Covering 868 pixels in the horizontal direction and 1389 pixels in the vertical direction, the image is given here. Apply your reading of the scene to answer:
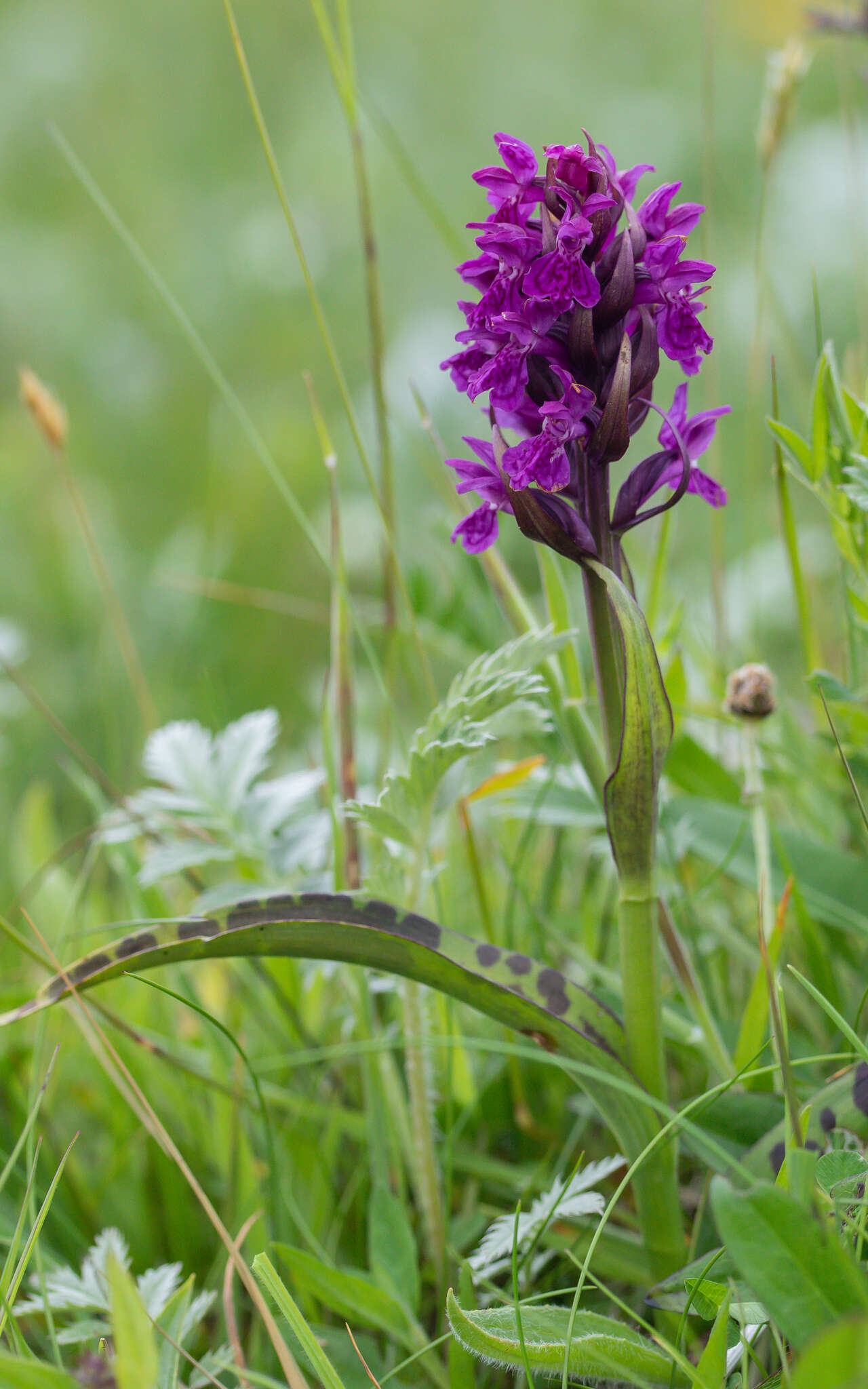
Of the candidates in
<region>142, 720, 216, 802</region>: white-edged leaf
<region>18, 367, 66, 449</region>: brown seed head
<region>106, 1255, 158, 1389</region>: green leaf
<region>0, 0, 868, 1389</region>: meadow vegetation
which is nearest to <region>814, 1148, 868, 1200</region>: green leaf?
<region>0, 0, 868, 1389</region>: meadow vegetation

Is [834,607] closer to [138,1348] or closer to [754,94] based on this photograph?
[138,1348]

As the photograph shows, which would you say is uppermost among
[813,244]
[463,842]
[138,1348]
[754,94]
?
[754,94]

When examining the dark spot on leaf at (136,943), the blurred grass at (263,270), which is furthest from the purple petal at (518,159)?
the blurred grass at (263,270)

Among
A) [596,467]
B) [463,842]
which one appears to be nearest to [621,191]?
[596,467]

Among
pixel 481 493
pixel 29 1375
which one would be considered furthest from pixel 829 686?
pixel 29 1375

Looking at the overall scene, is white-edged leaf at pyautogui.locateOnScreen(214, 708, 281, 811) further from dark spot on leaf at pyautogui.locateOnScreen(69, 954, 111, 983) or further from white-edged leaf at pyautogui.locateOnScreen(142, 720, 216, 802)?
dark spot on leaf at pyautogui.locateOnScreen(69, 954, 111, 983)

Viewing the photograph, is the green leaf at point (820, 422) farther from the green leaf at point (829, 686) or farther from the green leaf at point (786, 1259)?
the green leaf at point (786, 1259)
